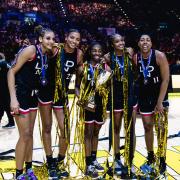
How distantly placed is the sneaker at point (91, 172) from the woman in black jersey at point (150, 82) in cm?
54

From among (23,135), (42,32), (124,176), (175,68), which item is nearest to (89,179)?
(124,176)

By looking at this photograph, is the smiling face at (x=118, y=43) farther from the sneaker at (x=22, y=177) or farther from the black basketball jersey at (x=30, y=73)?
the sneaker at (x=22, y=177)

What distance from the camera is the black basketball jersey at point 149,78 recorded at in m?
3.91

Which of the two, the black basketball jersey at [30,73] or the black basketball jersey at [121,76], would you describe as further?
the black basketball jersey at [121,76]

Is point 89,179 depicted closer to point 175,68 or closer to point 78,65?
point 78,65

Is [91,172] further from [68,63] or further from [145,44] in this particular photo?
[145,44]

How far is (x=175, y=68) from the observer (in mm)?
13227

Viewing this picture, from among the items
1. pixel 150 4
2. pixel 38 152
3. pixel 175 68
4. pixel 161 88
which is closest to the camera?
pixel 161 88

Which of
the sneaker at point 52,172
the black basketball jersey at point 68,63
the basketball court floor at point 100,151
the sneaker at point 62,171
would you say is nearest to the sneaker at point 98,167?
the basketball court floor at point 100,151

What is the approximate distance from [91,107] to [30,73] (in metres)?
0.76

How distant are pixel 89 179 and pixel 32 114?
926mm

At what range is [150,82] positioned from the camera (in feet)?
13.0

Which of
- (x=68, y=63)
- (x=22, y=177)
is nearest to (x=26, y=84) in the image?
(x=68, y=63)

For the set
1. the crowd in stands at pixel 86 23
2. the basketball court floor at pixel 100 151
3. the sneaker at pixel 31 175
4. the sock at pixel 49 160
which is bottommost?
the basketball court floor at pixel 100 151
